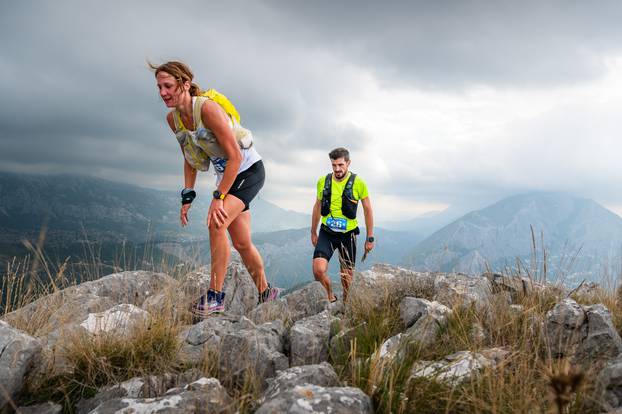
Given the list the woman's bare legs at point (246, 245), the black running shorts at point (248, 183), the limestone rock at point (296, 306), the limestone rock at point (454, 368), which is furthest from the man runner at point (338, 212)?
the limestone rock at point (454, 368)

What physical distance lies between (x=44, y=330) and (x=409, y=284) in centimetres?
457

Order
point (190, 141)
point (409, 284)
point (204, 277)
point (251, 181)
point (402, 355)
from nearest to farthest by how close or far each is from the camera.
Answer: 1. point (402, 355)
2. point (190, 141)
3. point (251, 181)
4. point (409, 284)
5. point (204, 277)

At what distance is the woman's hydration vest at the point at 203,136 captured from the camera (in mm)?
4445

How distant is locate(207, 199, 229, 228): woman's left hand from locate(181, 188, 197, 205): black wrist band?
858 millimetres

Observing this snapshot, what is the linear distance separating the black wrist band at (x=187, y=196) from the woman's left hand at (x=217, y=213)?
86 centimetres

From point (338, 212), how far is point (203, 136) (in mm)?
3805

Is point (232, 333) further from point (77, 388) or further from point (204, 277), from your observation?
point (204, 277)

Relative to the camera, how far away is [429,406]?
2057 millimetres

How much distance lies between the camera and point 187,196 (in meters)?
5.22

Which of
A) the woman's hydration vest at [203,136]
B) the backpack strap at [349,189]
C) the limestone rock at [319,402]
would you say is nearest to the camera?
the limestone rock at [319,402]

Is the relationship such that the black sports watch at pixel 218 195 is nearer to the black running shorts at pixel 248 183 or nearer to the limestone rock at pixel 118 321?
the black running shorts at pixel 248 183

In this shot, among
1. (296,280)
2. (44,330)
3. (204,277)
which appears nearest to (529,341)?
(296,280)

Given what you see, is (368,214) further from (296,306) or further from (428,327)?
(428,327)

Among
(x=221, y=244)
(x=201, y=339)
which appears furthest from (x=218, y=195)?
(x=201, y=339)
